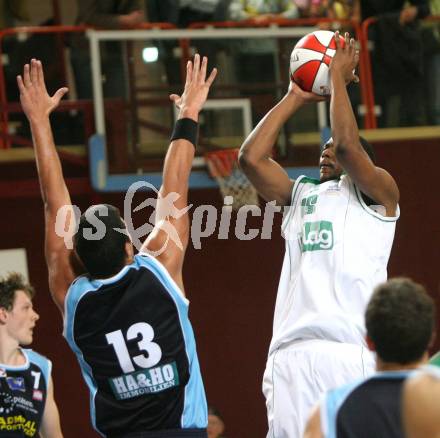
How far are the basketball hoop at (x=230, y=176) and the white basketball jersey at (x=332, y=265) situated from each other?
13.3ft

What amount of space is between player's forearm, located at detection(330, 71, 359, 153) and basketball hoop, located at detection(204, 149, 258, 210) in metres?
4.26

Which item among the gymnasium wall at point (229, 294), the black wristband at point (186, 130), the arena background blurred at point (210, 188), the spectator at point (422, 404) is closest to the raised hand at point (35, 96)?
the black wristband at point (186, 130)

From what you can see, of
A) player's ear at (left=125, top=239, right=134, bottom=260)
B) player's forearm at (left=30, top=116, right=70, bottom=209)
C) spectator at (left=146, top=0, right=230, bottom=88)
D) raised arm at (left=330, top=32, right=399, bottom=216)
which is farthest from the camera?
spectator at (left=146, top=0, right=230, bottom=88)

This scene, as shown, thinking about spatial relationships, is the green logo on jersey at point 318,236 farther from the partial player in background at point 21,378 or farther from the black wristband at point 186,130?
the partial player in background at point 21,378

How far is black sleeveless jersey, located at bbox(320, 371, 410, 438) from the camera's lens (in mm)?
3572

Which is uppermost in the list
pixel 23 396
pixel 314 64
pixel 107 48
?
pixel 107 48

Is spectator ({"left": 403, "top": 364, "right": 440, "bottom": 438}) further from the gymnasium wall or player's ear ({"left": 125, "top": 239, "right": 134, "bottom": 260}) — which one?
the gymnasium wall

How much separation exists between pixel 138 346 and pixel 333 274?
4.29 ft

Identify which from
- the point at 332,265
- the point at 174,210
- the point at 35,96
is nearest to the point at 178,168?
the point at 174,210

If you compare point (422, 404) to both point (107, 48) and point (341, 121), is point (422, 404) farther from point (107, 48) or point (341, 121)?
point (107, 48)

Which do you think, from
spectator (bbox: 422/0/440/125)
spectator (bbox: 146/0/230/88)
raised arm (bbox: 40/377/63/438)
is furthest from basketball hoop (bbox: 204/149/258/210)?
raised arm (bbox: 40/377/63/438)

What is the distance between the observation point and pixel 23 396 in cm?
611

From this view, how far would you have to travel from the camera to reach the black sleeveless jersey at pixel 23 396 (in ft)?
19.5

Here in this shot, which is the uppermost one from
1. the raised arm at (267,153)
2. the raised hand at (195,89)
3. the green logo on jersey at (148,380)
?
the raised hand at (195,89)
